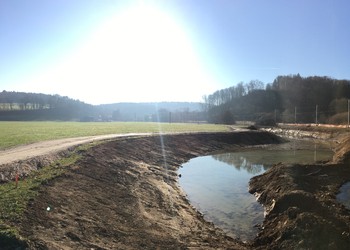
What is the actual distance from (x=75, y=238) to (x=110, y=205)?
5153 mm

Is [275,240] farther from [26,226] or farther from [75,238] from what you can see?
[26,226]

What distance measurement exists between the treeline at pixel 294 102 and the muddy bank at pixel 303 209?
78.7 metres

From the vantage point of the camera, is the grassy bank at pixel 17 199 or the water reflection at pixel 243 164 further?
the water reflection at pixel 243 164

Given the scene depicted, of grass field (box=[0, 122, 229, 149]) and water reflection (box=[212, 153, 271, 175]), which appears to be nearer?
water reflection (box=[212, 153, 271, 175])

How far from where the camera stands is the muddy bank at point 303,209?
1104 centimetres

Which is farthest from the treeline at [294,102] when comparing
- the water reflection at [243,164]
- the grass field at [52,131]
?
the water reflection at [243,164]

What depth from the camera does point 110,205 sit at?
51.4 ft

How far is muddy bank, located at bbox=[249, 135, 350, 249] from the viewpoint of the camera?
1104 cm

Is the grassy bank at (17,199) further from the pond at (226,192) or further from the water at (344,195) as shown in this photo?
the water at (344,195)

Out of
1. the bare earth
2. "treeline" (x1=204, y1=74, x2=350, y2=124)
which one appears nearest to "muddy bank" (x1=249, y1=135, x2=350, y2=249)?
the bare earth

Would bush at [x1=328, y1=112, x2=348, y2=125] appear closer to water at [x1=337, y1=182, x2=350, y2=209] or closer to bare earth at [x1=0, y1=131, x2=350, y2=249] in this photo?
bare earth at [x1=0, y1=131, x2=350, y2=249]

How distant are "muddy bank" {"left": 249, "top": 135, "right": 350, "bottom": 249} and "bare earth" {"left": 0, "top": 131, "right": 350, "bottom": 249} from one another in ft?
0.09

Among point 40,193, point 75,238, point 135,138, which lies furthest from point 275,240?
point 135,138

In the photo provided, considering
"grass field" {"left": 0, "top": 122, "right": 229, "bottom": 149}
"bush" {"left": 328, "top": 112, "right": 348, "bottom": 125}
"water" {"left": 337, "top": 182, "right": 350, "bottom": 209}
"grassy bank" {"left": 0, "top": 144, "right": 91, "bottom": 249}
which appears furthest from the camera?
"bush" {"left": 328, "top": 112, "right": 348, "bottom": 125}
